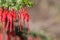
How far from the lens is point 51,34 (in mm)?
1953

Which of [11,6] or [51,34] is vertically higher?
[11,6]

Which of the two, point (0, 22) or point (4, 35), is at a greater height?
point (0, 22)

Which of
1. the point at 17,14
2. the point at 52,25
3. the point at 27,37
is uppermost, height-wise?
the point at 17,14

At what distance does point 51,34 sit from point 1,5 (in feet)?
2.00

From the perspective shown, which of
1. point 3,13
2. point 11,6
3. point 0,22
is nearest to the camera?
point 11,6

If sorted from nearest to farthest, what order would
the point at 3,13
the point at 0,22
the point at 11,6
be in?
the point at 11,6 < the point at 3,13 < the point at 0,22

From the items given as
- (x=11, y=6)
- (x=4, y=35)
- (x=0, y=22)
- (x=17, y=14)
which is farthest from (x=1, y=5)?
(x=4, y=35)

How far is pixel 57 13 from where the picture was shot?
77.4 inches

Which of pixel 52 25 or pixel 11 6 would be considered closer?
pixel 11 6

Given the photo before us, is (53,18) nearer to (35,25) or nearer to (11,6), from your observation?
(35,25)

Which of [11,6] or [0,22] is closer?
[11,6]

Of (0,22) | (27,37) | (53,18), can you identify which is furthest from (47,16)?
(0,22)

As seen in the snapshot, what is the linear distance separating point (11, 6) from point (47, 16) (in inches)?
19.3

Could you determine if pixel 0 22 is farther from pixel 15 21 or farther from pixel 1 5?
pixel 1 5
